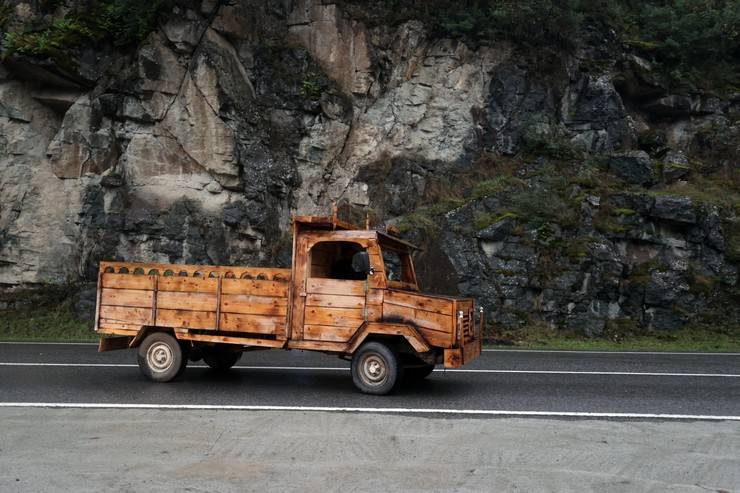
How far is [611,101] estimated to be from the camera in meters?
21.4

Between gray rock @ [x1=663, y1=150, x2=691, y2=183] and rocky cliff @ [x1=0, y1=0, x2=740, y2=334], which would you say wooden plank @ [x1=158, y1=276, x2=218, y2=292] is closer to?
rocky cliff @ [x1=0, y1=0, x2=740, y2=334]

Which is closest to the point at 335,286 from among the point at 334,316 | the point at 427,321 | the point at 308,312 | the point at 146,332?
the point at 334,316

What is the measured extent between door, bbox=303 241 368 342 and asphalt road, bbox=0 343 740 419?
0.87 meters

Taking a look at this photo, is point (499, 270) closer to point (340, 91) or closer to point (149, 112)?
point (340, 91)

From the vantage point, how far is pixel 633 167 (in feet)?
65.3

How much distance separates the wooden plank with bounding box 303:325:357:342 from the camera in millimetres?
8719

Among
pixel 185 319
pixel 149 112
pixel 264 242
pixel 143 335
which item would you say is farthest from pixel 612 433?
pixel 149 112

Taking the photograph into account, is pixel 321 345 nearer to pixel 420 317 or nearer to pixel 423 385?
pixel 420 317

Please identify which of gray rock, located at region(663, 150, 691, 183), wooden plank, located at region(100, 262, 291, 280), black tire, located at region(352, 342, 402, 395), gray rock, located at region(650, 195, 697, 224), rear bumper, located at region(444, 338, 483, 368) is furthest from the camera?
gray rock, located at region(663, 150, 691, 183)

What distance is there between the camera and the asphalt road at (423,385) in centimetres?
798

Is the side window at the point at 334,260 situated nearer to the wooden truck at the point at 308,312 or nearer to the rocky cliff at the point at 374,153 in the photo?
the wooden truck at the point at 308,312

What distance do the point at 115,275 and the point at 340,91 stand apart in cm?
1340

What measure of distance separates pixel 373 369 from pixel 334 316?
3.09 feet

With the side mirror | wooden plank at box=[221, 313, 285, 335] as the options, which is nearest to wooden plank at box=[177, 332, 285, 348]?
wooden plank at box=[221, 313, 285, 335]
